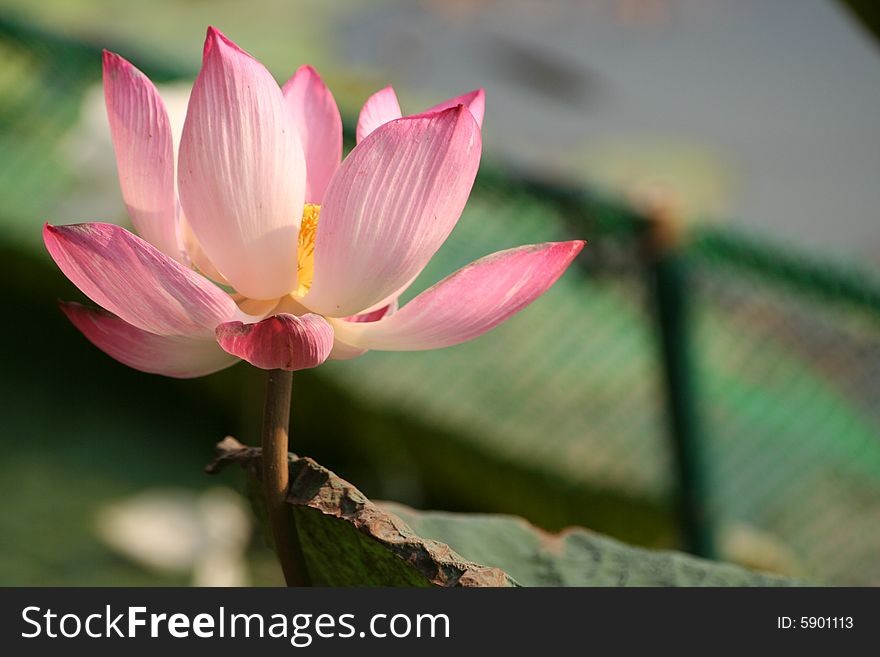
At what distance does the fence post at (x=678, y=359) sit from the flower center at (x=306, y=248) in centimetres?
82

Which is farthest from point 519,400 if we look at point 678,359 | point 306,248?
point 306,248

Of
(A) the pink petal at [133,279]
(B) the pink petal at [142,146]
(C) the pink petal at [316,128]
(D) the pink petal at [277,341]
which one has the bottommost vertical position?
(D) the pink petal at [277,341]

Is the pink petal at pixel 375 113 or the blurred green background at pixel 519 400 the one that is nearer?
the pink petal at pixel 375 113

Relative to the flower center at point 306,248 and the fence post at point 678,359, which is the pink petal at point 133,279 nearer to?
the flower center at point 306,248

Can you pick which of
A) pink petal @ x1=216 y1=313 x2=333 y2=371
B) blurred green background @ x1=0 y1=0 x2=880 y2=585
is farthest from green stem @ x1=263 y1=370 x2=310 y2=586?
blurred green background @ x1=0 y1=0 x2=880 y2=585

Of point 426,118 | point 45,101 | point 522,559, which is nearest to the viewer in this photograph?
point 426,118

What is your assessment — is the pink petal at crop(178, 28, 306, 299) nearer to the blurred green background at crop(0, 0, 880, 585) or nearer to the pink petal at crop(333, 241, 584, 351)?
the pink petal at crop(333, 241, 584, 351)

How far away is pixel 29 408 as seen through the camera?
5.24 feet

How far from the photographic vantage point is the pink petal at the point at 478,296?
0.85 ft

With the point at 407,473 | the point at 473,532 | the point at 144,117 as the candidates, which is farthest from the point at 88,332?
the point at 407,473

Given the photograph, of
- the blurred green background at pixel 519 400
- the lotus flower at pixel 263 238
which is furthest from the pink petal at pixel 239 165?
the blurred green background at pixel 519 400
